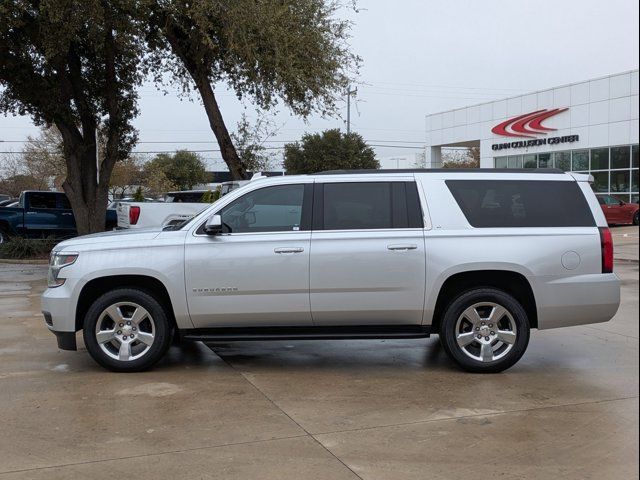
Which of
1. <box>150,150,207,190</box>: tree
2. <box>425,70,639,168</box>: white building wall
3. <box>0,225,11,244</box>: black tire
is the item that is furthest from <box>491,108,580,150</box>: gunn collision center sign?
<box>150,150,207,190</box>: tree

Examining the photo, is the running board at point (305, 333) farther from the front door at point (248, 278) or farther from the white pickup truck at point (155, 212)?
the white pickup truck at point (155, 212)

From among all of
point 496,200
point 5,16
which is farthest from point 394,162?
point 496,200

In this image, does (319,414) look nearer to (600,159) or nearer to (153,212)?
(153,212)

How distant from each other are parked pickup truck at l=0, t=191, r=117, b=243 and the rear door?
1683cm

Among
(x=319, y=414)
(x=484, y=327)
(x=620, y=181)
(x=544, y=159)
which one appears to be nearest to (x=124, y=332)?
(x=319, y=414)

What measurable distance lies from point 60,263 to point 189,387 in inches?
71.7

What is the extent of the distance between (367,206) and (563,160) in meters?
29.4

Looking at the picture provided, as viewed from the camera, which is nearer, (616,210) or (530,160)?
(616,210)

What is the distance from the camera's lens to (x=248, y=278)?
6328 millimetres

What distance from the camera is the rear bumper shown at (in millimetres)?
6285

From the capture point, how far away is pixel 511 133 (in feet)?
118

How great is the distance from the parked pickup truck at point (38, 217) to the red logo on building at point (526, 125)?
23.4 meters

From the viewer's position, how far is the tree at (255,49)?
13846mm

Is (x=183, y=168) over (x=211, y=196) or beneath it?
over
